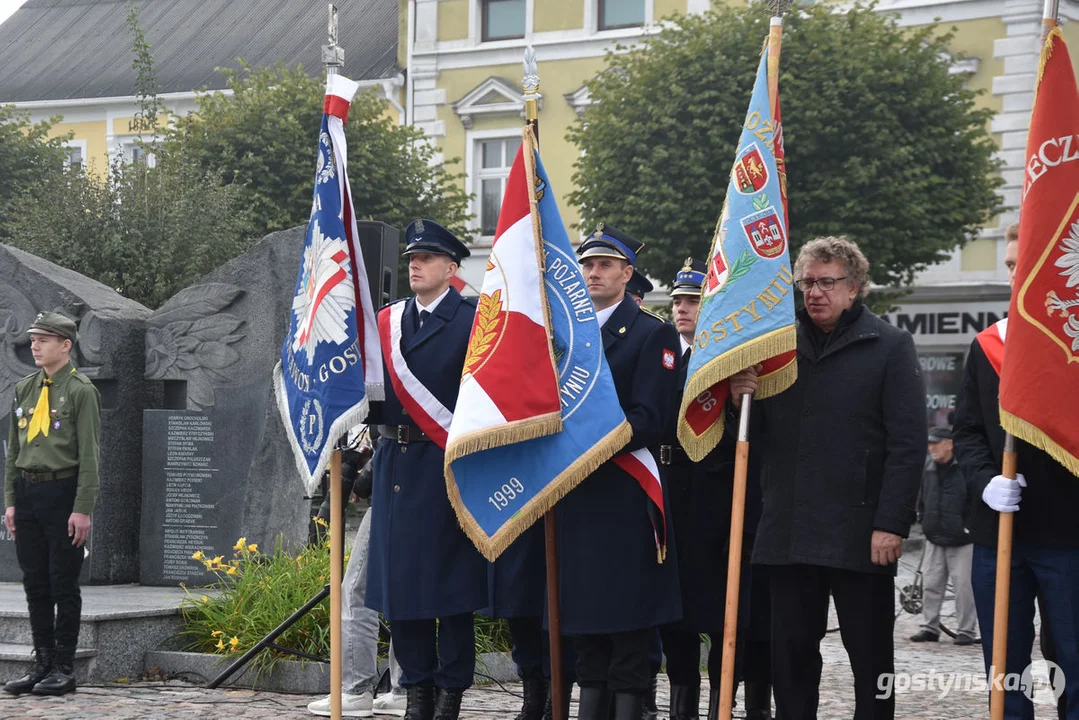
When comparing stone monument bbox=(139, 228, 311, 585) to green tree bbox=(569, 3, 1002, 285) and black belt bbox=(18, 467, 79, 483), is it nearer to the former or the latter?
black belt bbox=(18, 467, 79, 483)

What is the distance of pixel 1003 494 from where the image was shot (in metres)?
5.49

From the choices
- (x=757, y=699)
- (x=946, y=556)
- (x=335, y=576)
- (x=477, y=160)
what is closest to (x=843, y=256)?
(x=757, y=699)

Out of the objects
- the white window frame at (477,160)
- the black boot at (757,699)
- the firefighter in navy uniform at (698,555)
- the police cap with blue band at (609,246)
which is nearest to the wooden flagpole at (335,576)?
the police cap with blue band at (609,246)

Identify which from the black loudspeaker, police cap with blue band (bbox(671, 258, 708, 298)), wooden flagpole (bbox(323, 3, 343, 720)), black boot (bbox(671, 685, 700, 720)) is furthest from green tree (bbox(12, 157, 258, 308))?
black boot (bbox(671, 685, 700, 720))

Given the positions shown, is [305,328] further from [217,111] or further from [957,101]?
[217,111]

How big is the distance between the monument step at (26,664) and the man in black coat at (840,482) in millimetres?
4403

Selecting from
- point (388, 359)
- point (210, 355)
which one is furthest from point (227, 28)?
point (388, 359)

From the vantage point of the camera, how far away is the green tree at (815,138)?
77.6 feet

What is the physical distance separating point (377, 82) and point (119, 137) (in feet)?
24.0

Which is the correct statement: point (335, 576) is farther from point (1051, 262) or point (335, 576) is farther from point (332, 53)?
point (1051, 262)

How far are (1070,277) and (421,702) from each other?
3107 millimetres

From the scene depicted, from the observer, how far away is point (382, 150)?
2759 centimetres

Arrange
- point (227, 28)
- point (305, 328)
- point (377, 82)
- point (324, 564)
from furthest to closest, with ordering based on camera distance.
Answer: point (227, 28)
point (377, 82)
point (324, 564)
point (305, 328)

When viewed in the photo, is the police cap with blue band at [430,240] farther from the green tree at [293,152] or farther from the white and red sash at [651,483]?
the green tree at [293,152]
